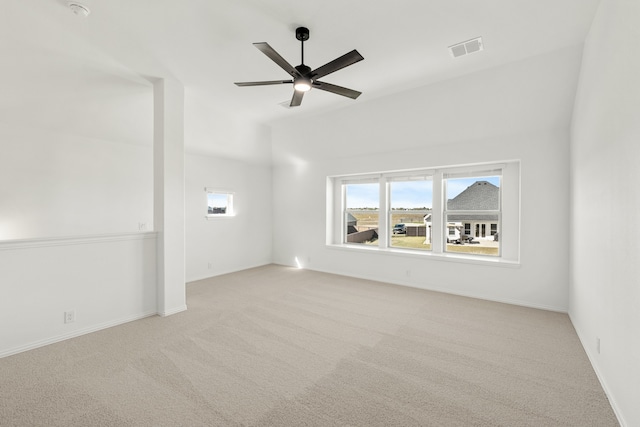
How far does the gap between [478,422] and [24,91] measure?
5692 millimetres

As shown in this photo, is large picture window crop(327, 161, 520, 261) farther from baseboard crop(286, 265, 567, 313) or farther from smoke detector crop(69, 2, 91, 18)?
smoke detector crop(69, 2, 91, 18)

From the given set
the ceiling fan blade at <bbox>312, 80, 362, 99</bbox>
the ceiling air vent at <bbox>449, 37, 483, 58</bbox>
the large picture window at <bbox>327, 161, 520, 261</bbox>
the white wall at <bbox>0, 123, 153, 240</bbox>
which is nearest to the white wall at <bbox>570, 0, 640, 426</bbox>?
the ceiling air vent at <bbox>449, 37, 483, 58</bbox>

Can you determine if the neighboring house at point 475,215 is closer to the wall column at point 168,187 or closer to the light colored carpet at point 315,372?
the light colored carpet at point 315,372

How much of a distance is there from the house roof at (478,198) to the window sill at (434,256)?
2.80 ft

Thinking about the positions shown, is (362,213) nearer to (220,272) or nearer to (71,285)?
(220,272)

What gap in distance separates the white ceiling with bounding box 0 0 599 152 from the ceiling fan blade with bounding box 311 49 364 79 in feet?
1.51

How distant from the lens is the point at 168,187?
3707 millimetres

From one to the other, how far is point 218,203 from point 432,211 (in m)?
4.51

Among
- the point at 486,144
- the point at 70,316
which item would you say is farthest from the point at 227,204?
the point at 486,144

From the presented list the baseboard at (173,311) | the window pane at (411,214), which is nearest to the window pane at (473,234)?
the window pane at (411,214)

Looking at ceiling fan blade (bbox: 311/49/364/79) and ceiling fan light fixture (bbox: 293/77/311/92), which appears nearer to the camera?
ceiling fan blade (bbox: 311/49/364/79)

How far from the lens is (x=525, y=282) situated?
4.12 meters

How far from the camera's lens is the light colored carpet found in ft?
6.32

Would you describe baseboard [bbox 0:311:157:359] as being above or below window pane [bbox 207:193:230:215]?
below
